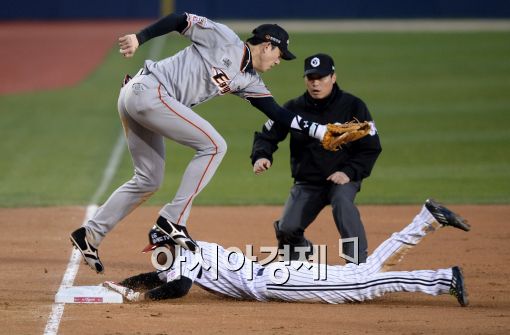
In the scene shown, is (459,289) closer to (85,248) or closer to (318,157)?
(318,157)

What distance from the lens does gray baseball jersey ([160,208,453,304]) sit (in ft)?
21.6

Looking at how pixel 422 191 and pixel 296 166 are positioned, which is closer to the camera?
pixel 296 166

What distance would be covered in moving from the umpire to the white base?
1.49 m

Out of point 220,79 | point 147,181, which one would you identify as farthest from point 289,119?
point 147,181

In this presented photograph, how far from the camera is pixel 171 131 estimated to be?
270 inches

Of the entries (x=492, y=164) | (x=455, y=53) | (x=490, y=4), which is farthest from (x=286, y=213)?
(x=490, y=4)

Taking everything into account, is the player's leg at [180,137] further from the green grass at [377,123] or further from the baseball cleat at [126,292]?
the green grass at [377,123]

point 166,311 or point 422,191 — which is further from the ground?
point 422,191

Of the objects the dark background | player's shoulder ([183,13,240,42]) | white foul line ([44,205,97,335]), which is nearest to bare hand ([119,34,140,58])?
player's shoulder ([183,13,240,42])

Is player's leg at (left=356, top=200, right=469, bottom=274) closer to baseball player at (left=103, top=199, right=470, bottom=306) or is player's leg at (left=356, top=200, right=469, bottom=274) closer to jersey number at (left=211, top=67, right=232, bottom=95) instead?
baseball player at (left=103, top=199, right=470, bottom=306)

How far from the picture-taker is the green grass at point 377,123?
471 inches

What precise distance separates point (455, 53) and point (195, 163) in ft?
59.4

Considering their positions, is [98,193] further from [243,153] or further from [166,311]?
[166,311]

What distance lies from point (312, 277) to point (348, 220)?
0.83 meters
